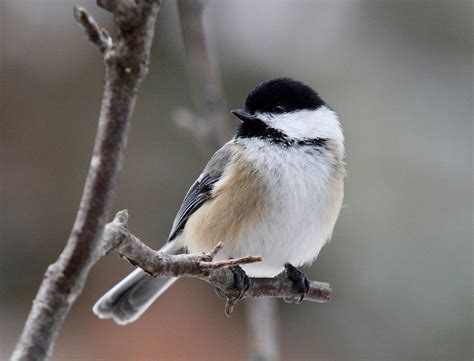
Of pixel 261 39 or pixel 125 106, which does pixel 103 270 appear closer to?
pixel 261 39

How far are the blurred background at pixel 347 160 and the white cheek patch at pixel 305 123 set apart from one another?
5.86ft

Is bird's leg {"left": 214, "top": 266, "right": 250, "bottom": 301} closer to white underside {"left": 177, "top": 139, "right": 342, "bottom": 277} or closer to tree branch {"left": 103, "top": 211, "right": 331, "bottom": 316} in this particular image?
tree branch {"left": 103, "top": 211, "right": 331, "bottom": 316}

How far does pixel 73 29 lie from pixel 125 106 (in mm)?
4780

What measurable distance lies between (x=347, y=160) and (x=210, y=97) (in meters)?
2.68

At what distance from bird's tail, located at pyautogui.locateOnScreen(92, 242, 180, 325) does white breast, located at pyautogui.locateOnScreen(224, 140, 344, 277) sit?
1.44ft

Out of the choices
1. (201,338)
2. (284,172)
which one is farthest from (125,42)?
(201,338)

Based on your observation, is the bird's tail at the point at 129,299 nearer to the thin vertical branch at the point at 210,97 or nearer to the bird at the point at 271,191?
the bird at the point at 271,191

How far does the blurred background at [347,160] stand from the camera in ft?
14.6

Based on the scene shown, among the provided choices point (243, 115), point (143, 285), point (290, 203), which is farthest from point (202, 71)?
point (143, 285)

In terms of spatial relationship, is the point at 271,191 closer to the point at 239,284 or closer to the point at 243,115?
the point at 243,115

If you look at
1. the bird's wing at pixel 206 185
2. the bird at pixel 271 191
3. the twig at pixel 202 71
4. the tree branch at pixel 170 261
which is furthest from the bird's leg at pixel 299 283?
the twig at pixel 202 71

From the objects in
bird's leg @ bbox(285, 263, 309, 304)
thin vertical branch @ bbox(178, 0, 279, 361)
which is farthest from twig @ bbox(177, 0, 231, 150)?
bird's leg @ bbox(285, 263, 309, 304)

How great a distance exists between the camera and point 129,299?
2.64 metres

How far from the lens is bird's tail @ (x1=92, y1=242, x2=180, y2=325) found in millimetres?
2580
